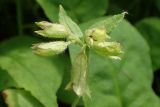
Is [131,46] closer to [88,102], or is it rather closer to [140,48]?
[140,48]

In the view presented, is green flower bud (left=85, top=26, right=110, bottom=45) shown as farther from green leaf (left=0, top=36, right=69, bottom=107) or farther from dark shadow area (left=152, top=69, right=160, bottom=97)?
dark shadow area (left=152, top=69, right=160, bottom=97)

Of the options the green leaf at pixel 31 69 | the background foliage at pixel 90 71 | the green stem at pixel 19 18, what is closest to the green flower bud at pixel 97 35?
the background foliage at pixel 90 71

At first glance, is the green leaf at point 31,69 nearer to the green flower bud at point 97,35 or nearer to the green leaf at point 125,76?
the green leaf at point 125,76

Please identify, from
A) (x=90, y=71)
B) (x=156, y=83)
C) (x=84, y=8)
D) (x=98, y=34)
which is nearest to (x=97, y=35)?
(x=98, y=34)

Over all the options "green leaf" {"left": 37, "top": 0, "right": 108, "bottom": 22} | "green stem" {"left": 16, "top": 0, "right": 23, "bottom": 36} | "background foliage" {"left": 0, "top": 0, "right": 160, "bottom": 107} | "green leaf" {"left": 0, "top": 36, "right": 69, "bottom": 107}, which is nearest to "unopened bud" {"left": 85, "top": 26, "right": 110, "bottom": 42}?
"background foliage" {"left": 0, "top": 0, "right": 160, "bottom": 107}

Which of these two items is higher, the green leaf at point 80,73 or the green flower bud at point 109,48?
the green flower bud at point 109,48

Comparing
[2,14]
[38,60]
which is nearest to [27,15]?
[2,14]

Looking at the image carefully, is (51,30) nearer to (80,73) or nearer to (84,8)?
(80,73)
